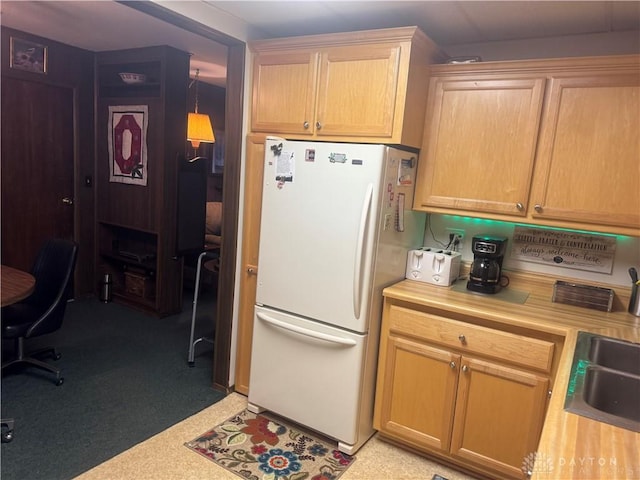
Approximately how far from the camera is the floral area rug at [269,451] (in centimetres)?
220

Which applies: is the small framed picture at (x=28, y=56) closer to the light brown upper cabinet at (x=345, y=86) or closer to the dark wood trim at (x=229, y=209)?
the dark wood trim at (x=229, y=209)

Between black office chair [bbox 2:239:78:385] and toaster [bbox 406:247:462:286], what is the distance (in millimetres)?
2152

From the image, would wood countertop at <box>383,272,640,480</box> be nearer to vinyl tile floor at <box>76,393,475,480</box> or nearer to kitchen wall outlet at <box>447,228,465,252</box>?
kitchen wall outlet at <box>447,228,465,252</box>

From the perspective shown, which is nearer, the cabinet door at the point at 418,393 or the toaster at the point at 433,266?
the cabinet door at the point at 418,393

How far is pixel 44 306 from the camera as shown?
2963 mm

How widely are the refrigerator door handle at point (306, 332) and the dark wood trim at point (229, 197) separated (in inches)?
14.2

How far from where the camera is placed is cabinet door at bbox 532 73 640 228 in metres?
1.99

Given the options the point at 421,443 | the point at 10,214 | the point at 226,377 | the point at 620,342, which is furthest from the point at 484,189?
the point at 10,214

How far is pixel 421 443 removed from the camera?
2.31 meters

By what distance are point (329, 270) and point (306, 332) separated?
37cm

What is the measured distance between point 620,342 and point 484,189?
0.92 m

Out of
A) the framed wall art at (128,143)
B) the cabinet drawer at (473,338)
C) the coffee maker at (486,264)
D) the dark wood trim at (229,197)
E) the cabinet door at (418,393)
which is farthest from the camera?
the framed wall art at (128,143)

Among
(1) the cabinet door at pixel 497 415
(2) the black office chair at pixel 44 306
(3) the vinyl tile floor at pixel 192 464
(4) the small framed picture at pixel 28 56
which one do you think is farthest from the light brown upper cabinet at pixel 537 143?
(4) the small framed picture at pixel 28 56

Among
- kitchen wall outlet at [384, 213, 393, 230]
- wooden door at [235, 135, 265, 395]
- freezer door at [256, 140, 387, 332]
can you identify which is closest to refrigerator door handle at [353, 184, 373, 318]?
freezer door at [256, 140, 387, 332]
